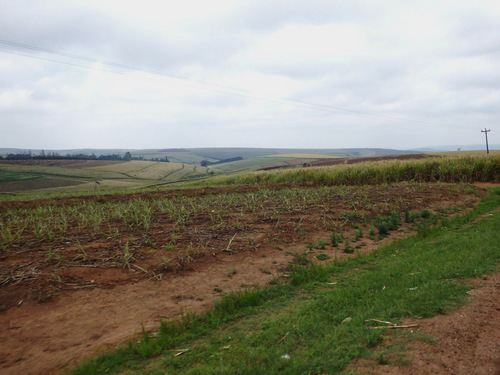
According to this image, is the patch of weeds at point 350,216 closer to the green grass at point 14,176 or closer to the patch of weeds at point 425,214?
the patch of weeds at point 425,214

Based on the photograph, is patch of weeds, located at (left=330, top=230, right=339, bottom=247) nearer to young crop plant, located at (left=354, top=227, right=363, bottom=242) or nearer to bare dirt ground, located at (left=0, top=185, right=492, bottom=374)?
bare dirt ground, located at (left=0, top=185, right=492, bottom=374)

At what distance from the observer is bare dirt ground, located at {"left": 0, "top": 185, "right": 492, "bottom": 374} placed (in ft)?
11.2

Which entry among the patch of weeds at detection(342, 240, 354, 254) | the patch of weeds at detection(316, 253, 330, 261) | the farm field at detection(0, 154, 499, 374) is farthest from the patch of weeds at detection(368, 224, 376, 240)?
the patch of weeds at detection(316, 253, 330, 261)

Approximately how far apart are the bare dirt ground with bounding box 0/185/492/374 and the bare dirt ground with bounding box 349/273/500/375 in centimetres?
20

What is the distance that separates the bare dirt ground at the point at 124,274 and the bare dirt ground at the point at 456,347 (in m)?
0.20

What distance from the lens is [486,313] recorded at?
3404 mm

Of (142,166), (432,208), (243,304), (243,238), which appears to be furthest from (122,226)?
(142,166)

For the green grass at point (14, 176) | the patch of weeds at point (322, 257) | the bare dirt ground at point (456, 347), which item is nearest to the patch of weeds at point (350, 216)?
the patch of weeds at point (322, 257)

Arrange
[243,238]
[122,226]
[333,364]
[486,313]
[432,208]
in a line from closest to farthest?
[333,364]
[486,313]
[243,238]
[122,226]
[432,208]

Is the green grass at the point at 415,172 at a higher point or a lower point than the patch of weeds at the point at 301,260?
higher

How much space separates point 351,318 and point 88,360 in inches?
111

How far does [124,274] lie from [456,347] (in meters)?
4.45

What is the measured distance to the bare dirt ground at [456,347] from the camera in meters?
2.58

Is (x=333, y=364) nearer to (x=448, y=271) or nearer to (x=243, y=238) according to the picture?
(x=448, y=271)
